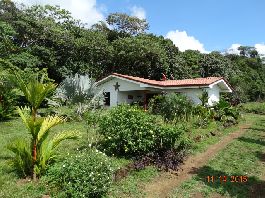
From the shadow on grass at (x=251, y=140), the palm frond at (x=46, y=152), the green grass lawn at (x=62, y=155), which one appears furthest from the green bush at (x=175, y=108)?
the palm frond at (x=46, y=152)

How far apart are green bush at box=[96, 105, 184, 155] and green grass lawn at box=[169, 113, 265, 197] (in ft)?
4.89

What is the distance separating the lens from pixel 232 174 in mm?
9828

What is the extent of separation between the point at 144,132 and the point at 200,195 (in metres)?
2.68

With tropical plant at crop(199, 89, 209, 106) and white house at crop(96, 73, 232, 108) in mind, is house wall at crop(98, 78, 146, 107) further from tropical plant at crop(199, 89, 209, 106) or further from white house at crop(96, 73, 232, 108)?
tropical plant at crop(199, 89, 209, 106)

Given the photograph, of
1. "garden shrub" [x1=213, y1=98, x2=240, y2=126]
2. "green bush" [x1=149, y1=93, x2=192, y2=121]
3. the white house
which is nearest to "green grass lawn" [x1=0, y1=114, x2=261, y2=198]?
"green bush" [x1=149, y1=93, x2=192, y2=121]

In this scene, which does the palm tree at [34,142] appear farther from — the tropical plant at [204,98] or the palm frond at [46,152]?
the tropical plant at [204,98]

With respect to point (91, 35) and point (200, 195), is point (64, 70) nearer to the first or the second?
point (91, 35)

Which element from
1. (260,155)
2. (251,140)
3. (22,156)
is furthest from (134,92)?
(22,156)

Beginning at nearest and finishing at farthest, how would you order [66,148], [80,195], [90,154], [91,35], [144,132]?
[80,195]
[90,154]
[144,132]
[66,148]
[91,35]

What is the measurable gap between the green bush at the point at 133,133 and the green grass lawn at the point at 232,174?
1492 mm

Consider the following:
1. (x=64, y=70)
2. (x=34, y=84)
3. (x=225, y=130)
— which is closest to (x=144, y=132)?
(x=34, y=84)

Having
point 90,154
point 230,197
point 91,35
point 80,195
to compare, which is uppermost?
point 91,35

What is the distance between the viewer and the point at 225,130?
1762 cm
